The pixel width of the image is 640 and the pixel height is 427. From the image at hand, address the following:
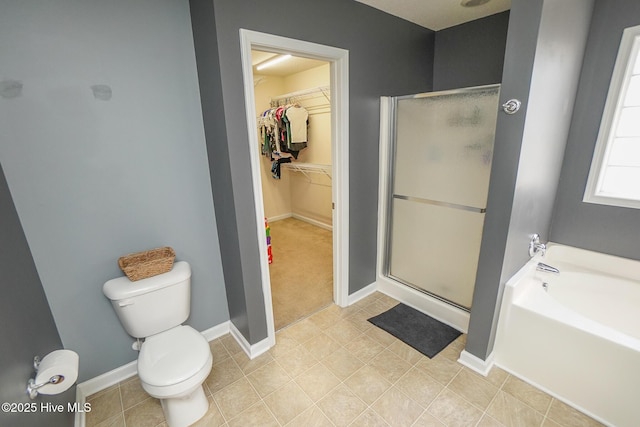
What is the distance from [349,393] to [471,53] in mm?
2771

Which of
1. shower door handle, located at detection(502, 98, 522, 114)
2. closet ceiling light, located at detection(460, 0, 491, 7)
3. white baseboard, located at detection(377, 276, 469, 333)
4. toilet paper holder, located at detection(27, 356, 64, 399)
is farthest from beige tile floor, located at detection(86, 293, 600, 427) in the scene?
closet ceiling light, located at detection(460, 0, 491, 7)

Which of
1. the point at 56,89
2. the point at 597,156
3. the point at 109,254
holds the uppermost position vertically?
the point at 56,89

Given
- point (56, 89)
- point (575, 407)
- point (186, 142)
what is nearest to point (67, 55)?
point (56, 89)

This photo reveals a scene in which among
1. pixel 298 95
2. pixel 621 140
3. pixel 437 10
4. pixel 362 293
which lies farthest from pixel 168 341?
pixel 298 95

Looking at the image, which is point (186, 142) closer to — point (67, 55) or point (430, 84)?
point (67, 55)

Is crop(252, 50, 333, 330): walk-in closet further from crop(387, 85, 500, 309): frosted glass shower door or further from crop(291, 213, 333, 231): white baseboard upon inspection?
crop(387, 85, 500, 309): frosted glass shower door

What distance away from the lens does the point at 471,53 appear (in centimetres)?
238

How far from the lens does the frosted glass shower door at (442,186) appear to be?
1864mm

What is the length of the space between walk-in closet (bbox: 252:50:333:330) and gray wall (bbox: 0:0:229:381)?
141 cm

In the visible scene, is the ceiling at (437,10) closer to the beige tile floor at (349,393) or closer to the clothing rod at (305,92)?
the clothing rod at (305,92)

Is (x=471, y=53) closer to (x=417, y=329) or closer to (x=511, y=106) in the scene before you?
(x=511, y=106)

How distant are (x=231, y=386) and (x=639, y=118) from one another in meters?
3.13

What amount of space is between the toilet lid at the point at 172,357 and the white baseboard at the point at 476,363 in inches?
63.5

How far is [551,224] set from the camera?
7.29 ft
